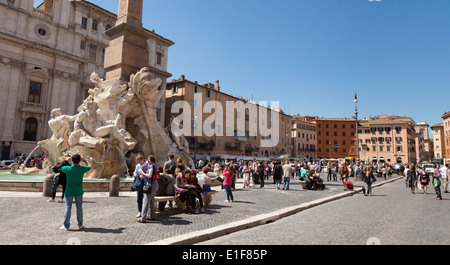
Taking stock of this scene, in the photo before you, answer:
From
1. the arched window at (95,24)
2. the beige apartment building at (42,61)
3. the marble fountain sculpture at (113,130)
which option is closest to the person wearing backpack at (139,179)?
the marble fountain sculpture at (113,130)

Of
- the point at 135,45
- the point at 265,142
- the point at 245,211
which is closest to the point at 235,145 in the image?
the point at 265,142

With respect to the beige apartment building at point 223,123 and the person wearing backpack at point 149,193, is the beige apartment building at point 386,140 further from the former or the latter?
the person wearing backpack at point 149,193

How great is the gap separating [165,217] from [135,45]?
35.5 ft

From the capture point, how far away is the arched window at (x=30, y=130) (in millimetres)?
29672

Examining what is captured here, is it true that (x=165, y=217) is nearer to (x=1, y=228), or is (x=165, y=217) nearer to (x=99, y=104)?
(x=1, y=228)

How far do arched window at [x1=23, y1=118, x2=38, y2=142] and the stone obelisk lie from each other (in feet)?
72.1

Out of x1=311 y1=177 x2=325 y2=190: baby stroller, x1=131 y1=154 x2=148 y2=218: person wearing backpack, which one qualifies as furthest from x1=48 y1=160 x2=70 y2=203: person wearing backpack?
x1=311 y1=177 x2=325 y2=190: baby stroller

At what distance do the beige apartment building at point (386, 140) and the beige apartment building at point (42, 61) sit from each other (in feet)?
207

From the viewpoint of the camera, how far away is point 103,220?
5336mm

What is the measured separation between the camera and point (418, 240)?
4633 mm

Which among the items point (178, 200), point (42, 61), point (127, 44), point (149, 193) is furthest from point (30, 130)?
point (149, 193)

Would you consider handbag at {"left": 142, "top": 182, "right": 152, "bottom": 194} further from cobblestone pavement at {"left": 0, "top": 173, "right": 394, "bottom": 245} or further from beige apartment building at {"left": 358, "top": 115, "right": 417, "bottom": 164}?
beige apartment building at {"left": 358, "top": 115, "right": 417, "bottom": 164}

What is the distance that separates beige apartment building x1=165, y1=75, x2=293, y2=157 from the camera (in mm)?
43006
